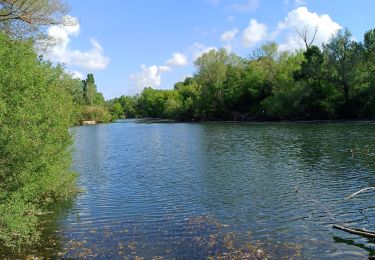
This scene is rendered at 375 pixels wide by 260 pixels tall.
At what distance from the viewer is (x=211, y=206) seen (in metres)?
22.1

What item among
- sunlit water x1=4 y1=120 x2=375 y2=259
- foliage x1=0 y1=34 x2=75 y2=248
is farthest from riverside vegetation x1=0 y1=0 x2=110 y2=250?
sunlit water x1=4 y1=120 x2=375 y2=259

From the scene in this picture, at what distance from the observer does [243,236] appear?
16672 millimetres

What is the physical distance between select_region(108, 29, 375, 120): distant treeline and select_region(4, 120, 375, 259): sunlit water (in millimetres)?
52727

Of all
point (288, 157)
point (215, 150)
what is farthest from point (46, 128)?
point (215, 150)

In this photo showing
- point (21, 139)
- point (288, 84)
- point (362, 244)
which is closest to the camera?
point (21, 139)

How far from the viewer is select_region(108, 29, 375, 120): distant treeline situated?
88.8 meters

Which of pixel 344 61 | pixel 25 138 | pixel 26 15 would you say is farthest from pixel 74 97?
pixel 344 61

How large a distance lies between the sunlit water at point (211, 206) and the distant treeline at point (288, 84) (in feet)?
173

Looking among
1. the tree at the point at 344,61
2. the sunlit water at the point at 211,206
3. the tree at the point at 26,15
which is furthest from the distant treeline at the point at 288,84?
the tree at the point at 26,15

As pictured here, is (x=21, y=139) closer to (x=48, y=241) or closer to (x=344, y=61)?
(x=48, y=241)

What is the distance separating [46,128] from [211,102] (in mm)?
120385

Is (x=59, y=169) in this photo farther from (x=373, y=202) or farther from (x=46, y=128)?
(x=373, y=202)

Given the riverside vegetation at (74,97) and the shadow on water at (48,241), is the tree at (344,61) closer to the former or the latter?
the riverside vegetation at (74,97)

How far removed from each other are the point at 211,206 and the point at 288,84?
297ft
